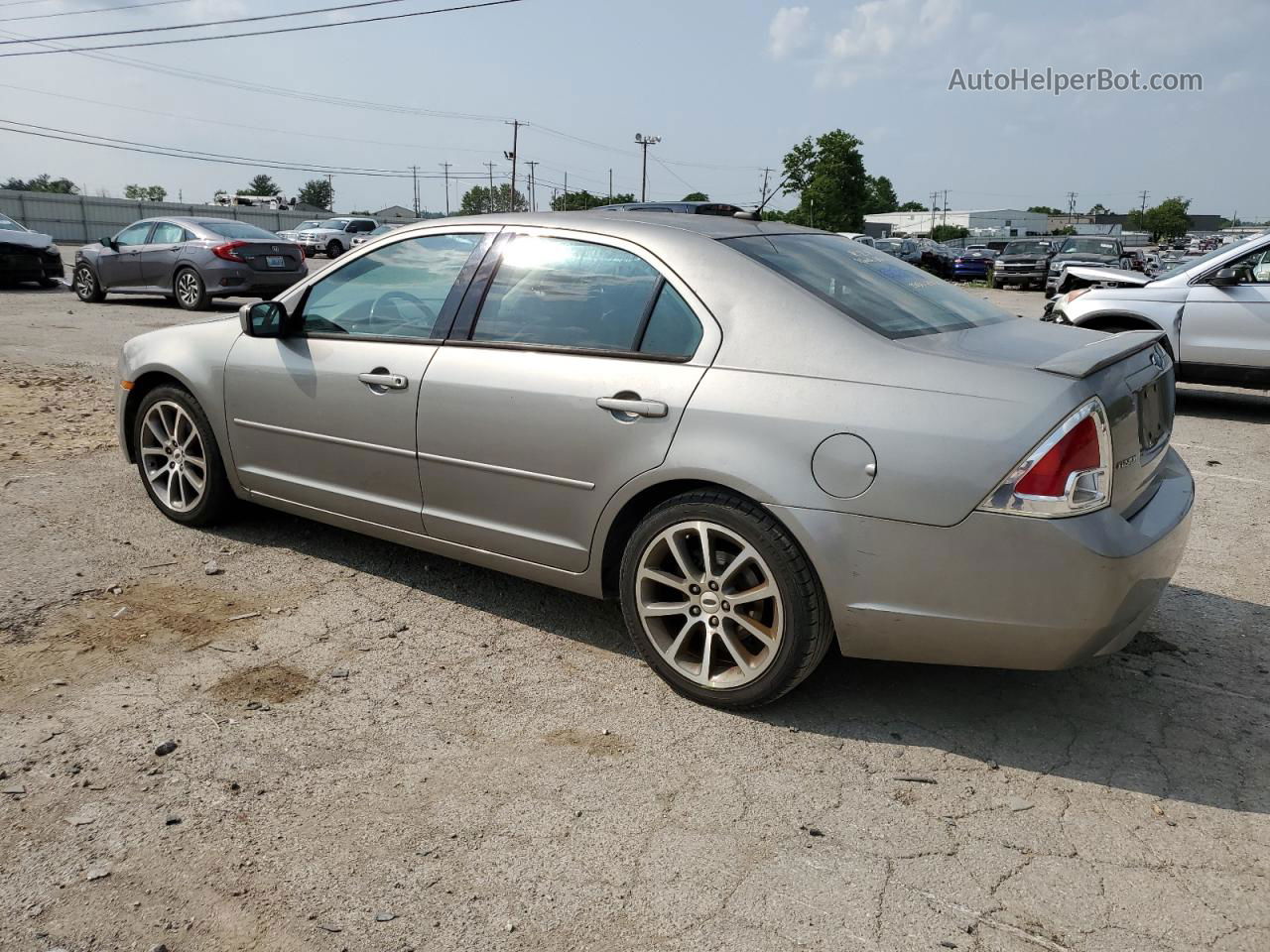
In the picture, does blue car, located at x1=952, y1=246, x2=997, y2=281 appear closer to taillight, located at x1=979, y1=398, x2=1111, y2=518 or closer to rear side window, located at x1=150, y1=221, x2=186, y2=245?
rear side window, located at x1=150, y1=221, x2=186, y2=245

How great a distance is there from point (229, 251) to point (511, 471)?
13108mm

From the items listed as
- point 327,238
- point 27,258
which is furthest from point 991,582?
Answer: point 327,238

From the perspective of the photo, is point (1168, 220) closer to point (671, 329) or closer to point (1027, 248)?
point (1027, 248)

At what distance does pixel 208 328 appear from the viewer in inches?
193

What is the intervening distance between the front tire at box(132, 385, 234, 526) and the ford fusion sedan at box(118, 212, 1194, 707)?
0.40m

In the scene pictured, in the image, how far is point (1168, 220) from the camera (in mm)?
154000

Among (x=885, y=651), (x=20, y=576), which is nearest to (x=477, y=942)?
(x=885, y=651)

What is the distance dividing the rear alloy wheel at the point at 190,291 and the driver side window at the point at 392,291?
12.0 m

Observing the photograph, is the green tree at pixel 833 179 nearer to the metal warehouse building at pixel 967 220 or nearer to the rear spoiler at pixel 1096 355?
the metal warehouse building at pixel 967 220

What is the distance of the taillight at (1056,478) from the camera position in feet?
9.18

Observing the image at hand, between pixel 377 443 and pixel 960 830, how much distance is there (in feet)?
8.68

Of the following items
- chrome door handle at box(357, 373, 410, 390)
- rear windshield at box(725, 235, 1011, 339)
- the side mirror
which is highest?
rear windshield at box(725, 235, 1011, 339)

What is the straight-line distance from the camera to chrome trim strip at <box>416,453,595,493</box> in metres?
3.55

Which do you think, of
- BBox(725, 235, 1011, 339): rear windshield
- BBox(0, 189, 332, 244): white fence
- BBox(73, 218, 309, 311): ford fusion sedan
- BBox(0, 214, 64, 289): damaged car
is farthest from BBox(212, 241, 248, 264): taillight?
BBox(0, 189, 332, 244): white fence
